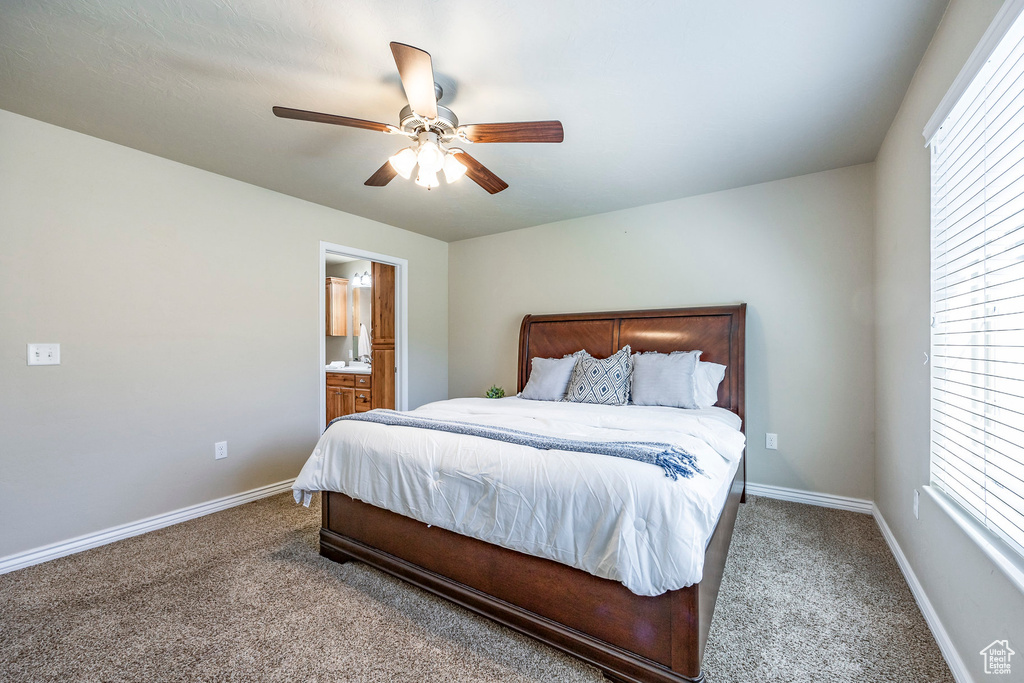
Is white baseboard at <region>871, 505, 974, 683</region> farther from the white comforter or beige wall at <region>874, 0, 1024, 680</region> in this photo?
the white comforter

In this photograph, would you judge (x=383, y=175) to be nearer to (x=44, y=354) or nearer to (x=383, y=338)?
(x=44, y=354)

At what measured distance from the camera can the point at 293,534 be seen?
8.73 ft

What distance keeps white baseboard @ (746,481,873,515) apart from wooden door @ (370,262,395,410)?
3425mm

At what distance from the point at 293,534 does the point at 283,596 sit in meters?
0.74

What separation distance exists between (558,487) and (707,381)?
6.71ft

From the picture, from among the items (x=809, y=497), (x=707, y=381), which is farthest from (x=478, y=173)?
(x=809, y=497)

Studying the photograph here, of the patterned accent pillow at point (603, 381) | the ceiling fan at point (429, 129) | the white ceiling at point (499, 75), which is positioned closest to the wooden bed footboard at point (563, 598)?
the patterned accent pillow at point (603, 381)

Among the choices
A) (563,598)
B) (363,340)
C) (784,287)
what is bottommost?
(563,598)

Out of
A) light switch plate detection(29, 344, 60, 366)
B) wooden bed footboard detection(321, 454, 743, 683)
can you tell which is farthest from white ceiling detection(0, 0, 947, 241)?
wooden bed footboard detection(321, 454, 743, 683)

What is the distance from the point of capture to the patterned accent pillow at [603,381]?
10.6 feet

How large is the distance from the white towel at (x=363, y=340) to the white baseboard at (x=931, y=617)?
17.7ft

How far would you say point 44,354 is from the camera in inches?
93.7

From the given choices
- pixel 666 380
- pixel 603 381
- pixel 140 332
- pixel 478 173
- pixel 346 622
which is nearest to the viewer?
pixel 346 622

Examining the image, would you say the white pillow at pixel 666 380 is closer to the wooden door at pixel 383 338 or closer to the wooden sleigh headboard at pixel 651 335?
the wooden sleigh headboard at pixel 651 335
